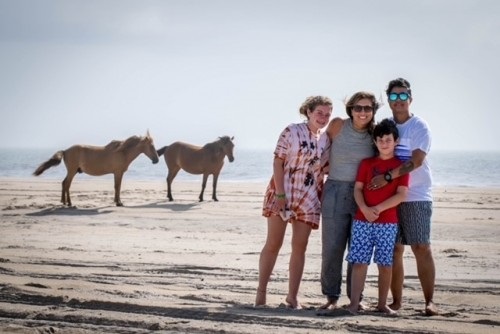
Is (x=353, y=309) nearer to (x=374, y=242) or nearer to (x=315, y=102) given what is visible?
(x=374, y=242)

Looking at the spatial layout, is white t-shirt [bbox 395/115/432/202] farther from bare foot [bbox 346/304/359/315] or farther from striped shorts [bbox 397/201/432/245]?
bare foot [bbox 346/304/359/315]

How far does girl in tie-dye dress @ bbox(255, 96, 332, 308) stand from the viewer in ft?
20.1

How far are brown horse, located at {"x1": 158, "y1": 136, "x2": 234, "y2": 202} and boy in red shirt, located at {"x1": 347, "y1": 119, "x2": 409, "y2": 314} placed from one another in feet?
44.5

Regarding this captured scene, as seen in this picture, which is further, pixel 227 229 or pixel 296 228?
pixel 227 229

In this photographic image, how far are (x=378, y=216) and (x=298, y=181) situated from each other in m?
A: 0.75

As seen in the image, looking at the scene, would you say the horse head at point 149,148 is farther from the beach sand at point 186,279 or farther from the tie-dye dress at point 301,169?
the tie-dye dress at point 301,169

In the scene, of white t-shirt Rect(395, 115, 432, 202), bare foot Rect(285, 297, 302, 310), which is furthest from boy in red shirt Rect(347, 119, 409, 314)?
bare foot Rect(285, 297, 302, 310)

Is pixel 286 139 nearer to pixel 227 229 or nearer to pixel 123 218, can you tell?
pixel 227 229

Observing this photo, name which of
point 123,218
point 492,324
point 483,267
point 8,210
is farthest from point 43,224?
point 492,324

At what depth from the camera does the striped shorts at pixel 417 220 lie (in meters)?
5.96

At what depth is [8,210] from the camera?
50.0 ft

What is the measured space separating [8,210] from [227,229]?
216 inches

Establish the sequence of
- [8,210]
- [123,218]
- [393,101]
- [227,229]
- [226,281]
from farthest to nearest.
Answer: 1. [8,210]
2. [123,218]
3. [227,229]
4. [226,281]
5. [393,101]

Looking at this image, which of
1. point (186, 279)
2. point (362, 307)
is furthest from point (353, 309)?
point (186, 279)
